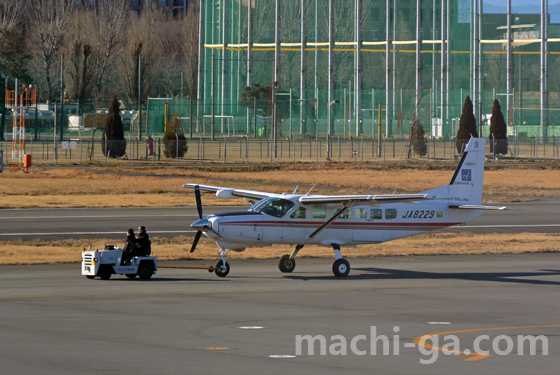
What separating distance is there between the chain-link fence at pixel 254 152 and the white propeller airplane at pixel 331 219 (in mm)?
43380

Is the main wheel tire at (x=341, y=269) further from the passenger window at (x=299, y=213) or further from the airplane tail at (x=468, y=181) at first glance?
the airplane tail at (x=468, y=181)

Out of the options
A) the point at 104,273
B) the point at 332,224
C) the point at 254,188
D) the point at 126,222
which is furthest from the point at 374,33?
the point at 104,273

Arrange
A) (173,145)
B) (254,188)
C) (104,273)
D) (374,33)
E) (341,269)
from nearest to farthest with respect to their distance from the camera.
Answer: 1. (104,273)
2. (341,269)
3. (254,188)
4. (173,145)
5. (374,33)

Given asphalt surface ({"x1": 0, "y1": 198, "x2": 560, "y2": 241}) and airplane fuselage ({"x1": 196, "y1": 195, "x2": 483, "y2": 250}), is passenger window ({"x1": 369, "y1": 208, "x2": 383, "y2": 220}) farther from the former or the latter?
asphalt surface ({"x1": 0, "y1": 198, "x2": 560, "y2": 241})

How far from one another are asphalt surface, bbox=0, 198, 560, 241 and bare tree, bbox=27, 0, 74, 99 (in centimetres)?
7090

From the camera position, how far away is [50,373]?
10.5 m

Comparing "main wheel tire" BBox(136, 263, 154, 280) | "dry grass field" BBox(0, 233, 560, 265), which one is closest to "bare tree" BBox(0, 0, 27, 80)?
"dry grass field" BBox(0, 233, 560, 265)

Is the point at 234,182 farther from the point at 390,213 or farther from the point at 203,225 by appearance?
the point at 203,225

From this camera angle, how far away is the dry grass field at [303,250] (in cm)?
2519

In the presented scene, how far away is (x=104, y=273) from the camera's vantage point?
20.6 m

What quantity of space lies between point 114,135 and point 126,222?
3695 cm

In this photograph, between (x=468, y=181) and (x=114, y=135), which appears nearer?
(x=468, y=181)

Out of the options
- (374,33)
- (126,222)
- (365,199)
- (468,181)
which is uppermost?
(374,33)

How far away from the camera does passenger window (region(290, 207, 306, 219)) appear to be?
21.8m
